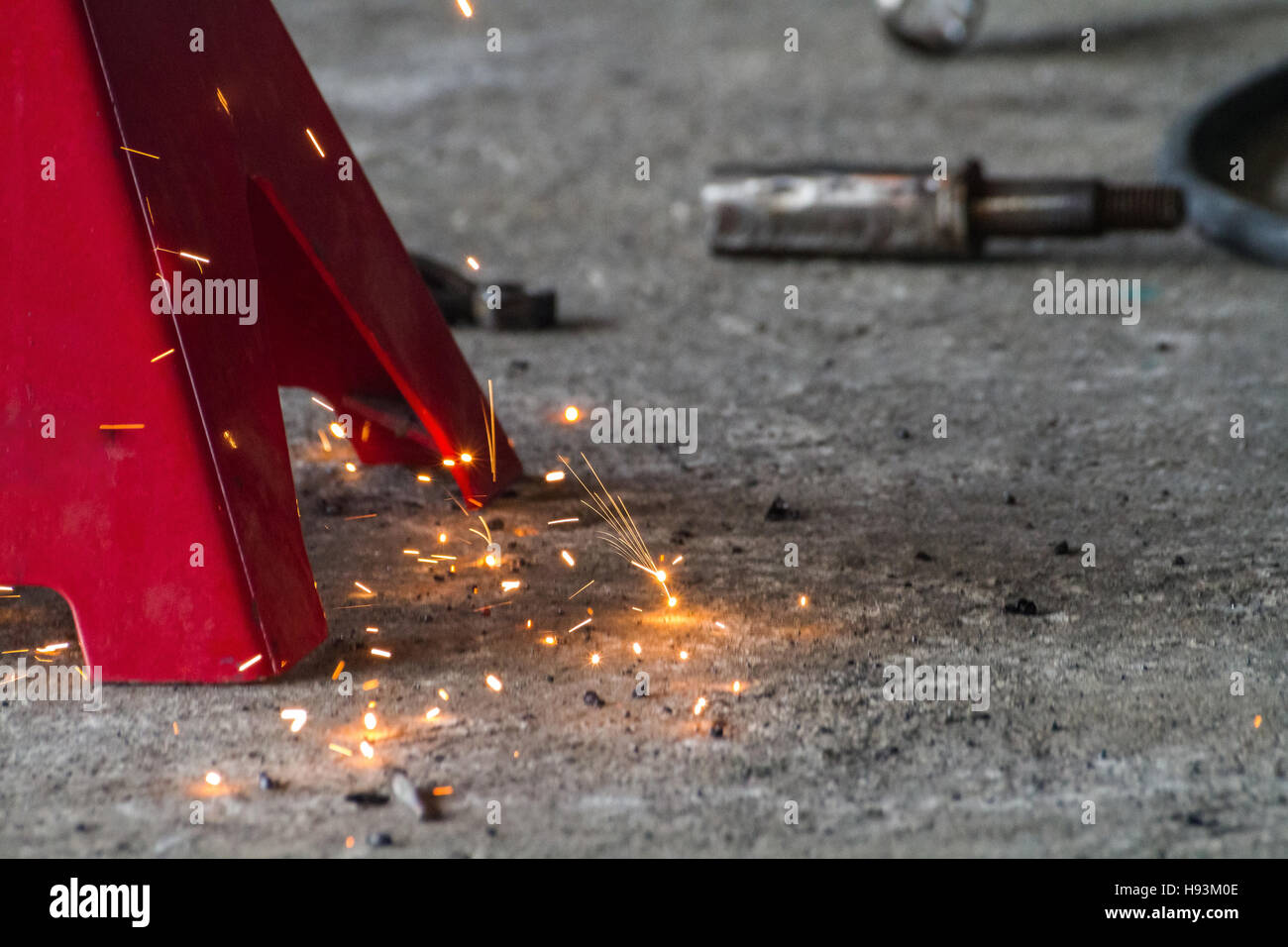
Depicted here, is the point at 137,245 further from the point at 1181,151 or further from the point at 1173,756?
the point at 1181,151

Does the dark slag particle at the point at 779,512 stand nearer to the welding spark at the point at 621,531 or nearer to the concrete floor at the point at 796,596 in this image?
the concrete floor at the point at 796,596

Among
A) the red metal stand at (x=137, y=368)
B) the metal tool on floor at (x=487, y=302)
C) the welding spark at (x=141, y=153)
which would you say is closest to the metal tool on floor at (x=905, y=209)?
the metal tool on floor at (x=487, y=302)

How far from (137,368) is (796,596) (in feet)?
2.99

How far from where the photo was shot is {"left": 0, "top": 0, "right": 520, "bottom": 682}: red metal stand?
163cm

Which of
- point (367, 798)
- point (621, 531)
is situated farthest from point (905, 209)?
point (367, 798)

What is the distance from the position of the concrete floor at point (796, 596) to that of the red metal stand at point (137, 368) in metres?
0.12

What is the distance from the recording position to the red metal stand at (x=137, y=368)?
1628 millimetres

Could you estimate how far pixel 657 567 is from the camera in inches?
79.9

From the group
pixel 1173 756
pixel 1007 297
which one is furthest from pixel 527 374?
pixel 1173 756

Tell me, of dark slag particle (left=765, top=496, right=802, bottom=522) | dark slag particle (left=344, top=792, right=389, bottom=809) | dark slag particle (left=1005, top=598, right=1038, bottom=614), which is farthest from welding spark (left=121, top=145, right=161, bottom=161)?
dark slag particle (left=1005, top=598, right=1038, bottom=614)

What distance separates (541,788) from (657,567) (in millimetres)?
574

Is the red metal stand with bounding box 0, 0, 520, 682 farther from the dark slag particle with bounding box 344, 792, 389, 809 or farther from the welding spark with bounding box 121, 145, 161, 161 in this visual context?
the dark slag particle with bounding box 344, 792, 389, 809

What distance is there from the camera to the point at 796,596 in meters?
1.94

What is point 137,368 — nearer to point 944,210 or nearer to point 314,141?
point 314,141
